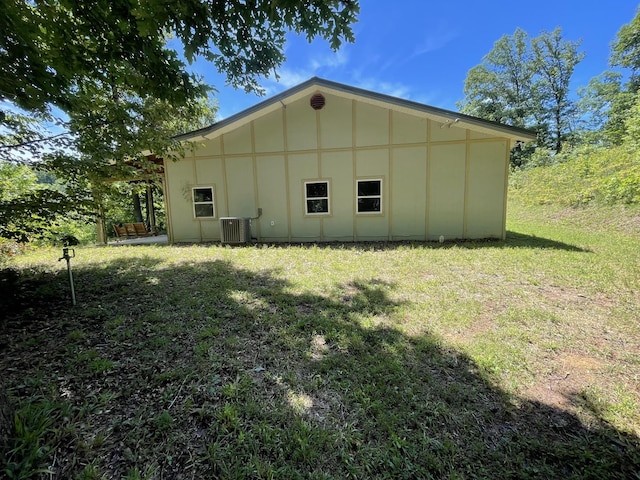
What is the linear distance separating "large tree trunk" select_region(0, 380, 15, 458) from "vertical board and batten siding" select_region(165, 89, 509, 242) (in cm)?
814

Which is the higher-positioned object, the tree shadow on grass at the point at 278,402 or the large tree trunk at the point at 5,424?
the large tree trunk at the point at 5,424

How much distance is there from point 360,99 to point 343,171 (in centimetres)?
224

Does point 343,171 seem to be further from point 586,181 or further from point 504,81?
point 504,81

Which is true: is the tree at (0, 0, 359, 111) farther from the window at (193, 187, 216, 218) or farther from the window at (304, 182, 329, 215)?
the window at (193, 187, 216, 218)

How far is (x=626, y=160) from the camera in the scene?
9930 mm

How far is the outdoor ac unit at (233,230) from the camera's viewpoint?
9.34m

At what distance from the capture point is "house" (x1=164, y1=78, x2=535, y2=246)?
863cm

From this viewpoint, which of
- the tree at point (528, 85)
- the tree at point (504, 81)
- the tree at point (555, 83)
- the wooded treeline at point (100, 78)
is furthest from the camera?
the tree at point (504, 81)

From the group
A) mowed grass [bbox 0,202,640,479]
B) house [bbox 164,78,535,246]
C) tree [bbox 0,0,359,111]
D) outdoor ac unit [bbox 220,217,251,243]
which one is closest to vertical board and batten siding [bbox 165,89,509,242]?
house [bbox 164,78,535,246]

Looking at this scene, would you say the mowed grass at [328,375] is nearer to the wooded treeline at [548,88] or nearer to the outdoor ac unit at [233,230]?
the outdoor ac unit at [233,230]

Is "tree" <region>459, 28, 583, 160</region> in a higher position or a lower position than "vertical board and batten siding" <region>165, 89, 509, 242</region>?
higher

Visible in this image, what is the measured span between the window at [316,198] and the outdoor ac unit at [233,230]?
2.25m

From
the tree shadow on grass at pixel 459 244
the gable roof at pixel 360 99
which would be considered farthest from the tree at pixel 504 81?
the tree shadow on grass at pixel 459 244

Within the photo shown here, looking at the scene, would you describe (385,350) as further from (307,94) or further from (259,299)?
(307,94)
